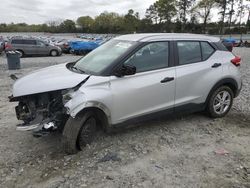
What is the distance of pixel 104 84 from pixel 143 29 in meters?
75.2

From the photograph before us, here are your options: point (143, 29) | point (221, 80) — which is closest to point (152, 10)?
point (143, 29)

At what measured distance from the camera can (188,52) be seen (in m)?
4.89

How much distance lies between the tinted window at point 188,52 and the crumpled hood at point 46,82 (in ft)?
5.95

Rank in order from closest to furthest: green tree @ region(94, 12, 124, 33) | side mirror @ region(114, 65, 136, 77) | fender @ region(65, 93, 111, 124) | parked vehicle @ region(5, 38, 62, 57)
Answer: fender @ region(65, 93, 111, 124) → side mirror @ region(114, 65, 136, 77) → parked vehicle @ region(5, 38, 62, 57) → green tree @ region(94, 12, 124, 33)

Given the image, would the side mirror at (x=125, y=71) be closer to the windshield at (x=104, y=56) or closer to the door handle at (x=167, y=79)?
the windshield at (x=104, y=56)

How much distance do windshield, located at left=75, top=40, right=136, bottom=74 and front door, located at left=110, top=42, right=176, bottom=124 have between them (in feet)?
0.81

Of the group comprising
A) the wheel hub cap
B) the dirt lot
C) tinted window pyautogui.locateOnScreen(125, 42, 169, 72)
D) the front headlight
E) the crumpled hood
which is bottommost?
the dirt lot

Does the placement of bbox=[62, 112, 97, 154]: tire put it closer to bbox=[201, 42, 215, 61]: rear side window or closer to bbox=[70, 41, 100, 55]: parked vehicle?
bbox=[201, 42, 215, 61]: rear side window

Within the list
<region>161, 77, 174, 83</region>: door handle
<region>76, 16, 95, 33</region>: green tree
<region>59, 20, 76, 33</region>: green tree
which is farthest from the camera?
<region>76, 16, 95, 33</region>: green tree

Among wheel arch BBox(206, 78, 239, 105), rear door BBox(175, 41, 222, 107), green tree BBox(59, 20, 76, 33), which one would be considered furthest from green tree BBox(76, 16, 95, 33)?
rear door BBox(175, 41, 222, 107)

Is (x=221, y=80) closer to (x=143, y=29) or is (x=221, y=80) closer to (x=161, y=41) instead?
(x=161, y=41)

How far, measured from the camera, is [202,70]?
16.2 feet

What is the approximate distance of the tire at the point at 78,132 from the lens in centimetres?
377

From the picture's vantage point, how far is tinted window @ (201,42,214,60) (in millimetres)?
5086
